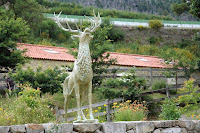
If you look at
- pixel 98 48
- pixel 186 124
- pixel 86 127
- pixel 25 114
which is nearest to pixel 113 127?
pixel 86 127

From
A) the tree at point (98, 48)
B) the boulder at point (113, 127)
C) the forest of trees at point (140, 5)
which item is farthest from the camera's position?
the forest of trees at point (140, 5)

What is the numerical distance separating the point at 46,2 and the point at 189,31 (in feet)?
92.5

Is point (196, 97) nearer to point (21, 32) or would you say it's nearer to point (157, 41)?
point (21, 32)

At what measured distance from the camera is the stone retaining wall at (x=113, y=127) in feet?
19.2

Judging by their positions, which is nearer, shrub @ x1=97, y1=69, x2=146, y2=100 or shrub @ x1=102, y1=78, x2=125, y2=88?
shrub @ x1=97, y1=69, x2=146, y2=100

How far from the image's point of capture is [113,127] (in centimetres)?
648

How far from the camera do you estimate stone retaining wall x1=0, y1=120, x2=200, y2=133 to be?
230 inches

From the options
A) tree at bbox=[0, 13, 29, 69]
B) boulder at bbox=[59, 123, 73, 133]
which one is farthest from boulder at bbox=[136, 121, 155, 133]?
tree at bbox=[0, 13, 29, 69]

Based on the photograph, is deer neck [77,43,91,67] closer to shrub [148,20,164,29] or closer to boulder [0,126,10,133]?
boulder [0,126,10,133]

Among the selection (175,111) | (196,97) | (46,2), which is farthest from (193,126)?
(46,2)

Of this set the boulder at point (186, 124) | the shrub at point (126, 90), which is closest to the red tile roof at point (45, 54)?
the shrub at point (126, 90)

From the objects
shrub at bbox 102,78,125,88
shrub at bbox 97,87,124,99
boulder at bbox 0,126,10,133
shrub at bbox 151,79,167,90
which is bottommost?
shrub at bbox 151,79,167,90

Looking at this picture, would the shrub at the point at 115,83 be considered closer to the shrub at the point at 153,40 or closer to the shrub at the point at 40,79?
the shrub at the point at 40,79

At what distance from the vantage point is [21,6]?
101 feet
